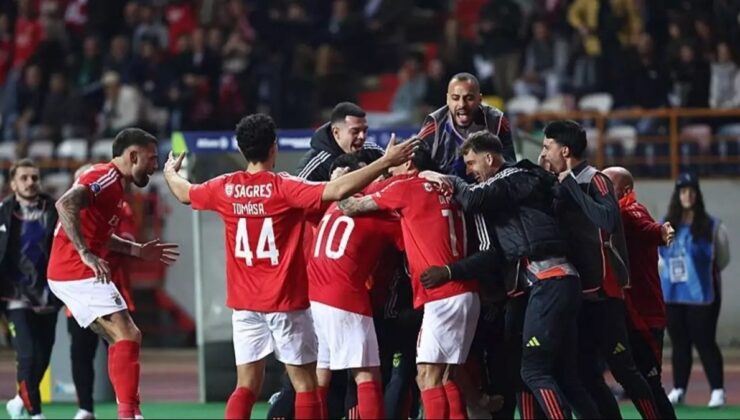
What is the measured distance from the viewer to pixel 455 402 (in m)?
11.4

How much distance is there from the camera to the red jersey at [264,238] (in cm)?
1095

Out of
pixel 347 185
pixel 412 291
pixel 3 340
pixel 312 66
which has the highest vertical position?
pixel 312 66

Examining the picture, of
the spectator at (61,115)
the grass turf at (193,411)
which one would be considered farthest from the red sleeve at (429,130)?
the spectator at (61,115)

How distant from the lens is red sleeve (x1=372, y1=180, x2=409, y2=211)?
11.2m

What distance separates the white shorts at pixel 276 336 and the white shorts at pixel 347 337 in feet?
0.39

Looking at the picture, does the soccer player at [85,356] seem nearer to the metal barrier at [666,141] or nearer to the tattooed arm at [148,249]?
the tattooed arm at [148,249]

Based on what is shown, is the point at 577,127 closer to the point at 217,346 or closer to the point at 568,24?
the point at 217,346

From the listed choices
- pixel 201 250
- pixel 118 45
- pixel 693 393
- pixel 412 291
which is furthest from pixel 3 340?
pixel 412 291

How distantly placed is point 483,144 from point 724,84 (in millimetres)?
11593

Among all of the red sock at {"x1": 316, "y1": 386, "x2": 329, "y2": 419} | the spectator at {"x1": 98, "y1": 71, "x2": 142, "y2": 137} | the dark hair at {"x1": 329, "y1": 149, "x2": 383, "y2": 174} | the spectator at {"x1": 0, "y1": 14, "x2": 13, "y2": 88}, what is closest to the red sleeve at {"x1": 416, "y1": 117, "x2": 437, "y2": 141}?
the dark hair at {"x1": 329, "y1": 149, "x2": 383, "y2": 174}

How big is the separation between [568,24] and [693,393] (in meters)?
8.54

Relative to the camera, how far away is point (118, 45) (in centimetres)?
2598

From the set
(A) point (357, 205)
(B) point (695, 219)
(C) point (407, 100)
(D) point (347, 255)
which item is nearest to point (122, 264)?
(D) point (347, 255)

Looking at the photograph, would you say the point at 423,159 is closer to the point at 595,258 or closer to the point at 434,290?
the point at 434,290
